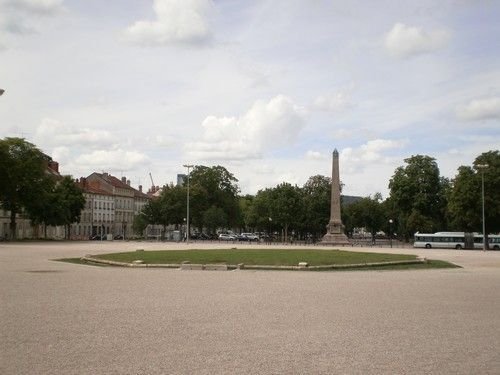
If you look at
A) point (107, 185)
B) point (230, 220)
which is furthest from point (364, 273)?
point (107, 185)

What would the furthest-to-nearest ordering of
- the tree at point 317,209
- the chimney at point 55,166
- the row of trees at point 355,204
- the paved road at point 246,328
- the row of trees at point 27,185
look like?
the chimney at point 55,166 → the tree at point 317,209 → the row of trees at point 27,185 → the row of trees at point 355,204 → the paved road at point 246,328

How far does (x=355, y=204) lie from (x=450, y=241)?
48.3m

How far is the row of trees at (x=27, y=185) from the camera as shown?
8262 cm

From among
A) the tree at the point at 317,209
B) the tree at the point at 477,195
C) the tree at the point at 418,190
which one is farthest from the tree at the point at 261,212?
the tree at the point at 477,195

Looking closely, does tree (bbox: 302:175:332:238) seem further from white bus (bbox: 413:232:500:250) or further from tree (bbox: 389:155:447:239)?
white bus (bbox: 413:232:500:250)

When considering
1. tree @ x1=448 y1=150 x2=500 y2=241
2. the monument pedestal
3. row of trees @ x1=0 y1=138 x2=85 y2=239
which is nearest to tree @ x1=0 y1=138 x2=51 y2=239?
row of trees @ x1=0 y1=138 x2=85 y2=239

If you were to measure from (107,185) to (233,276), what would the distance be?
138 m

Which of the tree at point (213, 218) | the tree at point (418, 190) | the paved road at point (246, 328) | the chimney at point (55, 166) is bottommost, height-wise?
the paved road at point (246, 328)

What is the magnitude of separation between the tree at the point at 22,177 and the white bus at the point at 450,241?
53327 millimetres

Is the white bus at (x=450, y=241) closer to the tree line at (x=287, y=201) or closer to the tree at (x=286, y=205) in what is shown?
the tree line at (x=287, y=201)

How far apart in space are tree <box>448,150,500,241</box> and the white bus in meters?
4.62

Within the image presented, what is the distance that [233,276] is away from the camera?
27.0 m

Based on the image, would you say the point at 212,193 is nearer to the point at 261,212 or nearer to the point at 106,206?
the point at 261,212

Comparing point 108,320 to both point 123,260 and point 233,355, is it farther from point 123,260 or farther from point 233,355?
point 123,260
